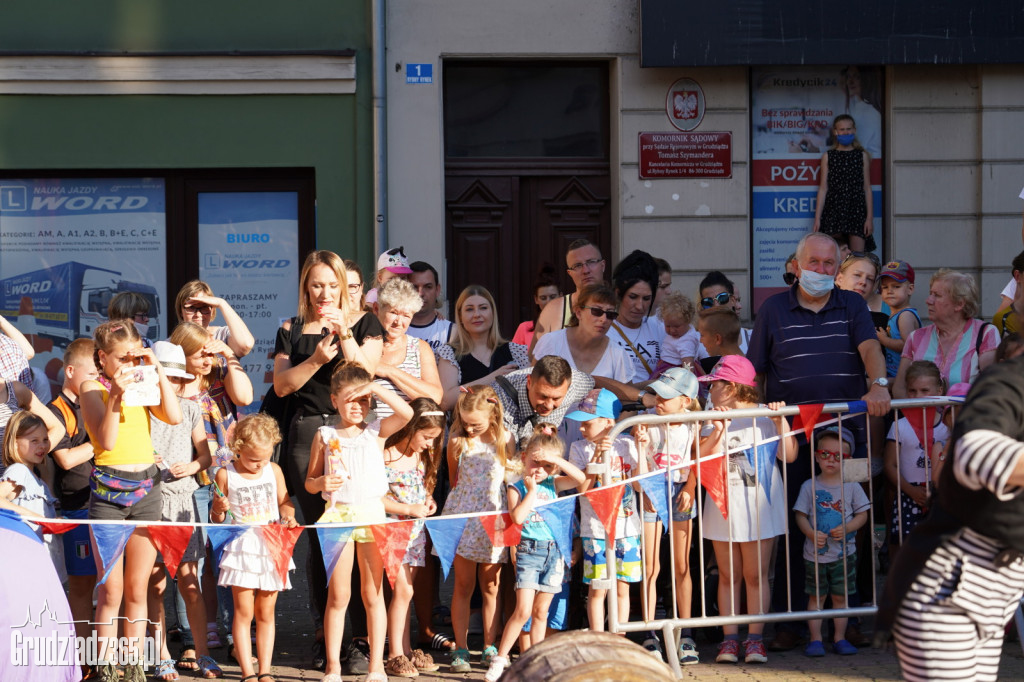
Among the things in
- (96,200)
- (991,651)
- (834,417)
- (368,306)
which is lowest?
(991,651)

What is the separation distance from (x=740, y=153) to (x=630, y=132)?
106 centimetres

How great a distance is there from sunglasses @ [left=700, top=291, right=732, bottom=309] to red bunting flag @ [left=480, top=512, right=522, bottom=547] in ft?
9.40

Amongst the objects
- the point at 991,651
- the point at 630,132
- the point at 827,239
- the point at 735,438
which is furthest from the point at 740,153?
the point at 991,651

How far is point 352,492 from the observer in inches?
232

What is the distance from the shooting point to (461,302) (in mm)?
7312

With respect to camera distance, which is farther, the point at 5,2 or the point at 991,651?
the point at 5,2

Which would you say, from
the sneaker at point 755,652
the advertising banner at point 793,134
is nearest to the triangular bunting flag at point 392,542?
the sneaker at point 755,652

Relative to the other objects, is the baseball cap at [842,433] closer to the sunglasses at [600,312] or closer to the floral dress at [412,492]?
the sunglasses at [600,312]

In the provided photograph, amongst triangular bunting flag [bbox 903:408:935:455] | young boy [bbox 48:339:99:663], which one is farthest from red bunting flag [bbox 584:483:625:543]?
young boy [bbox 48:339:99:663]

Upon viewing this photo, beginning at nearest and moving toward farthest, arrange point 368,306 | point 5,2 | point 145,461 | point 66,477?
1. point 145,461
2. point 66,477
3. point 368,306
4. point 5,2

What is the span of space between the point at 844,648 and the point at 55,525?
4.00 meters

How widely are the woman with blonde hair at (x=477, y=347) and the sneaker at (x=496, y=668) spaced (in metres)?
1.71

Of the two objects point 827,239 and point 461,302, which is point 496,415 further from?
point 827,239

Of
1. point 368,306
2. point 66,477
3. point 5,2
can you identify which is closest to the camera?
point 66,477
